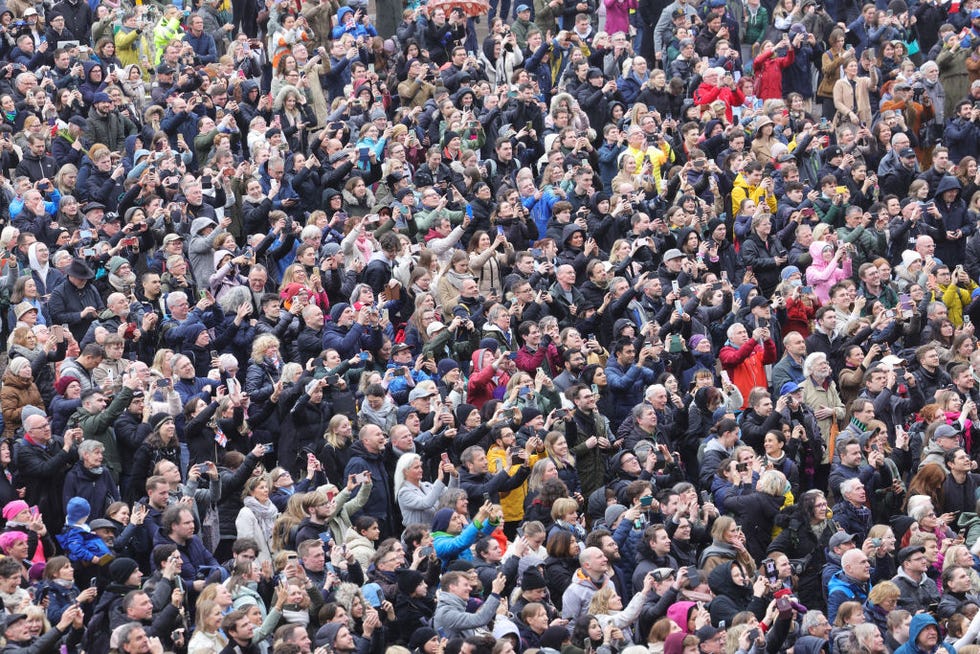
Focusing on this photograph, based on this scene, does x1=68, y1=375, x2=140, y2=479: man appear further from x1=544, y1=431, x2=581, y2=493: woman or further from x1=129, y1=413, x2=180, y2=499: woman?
x1=544, y1=431, x2=581, y2=493: woman

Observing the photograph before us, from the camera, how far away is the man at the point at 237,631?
12.5 meters

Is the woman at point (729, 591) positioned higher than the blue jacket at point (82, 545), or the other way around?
the blue jacket at point (82, 545)

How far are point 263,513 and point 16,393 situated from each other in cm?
267

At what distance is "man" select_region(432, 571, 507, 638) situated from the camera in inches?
509

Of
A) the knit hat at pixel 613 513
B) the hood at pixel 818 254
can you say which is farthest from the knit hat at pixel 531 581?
the hood at pixel 818 254

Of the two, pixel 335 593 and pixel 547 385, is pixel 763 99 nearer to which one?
pixel 547 385

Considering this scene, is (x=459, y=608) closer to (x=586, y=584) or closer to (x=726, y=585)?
(x=586, y=584)

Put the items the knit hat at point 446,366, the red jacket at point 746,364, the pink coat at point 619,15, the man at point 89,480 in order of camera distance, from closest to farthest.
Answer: the man at point 89,480
the knit hat at point 446,366
the red jacket at point 746,364
the pink coat at point 619,15

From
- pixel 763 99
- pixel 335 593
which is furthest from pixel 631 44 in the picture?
pixel 335 593

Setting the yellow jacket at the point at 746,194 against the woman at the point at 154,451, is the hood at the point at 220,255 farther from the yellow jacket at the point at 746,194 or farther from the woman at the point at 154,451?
the yellow jacket at the point at 746,194

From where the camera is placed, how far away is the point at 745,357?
1728 centimetres

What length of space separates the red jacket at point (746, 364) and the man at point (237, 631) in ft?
19.9

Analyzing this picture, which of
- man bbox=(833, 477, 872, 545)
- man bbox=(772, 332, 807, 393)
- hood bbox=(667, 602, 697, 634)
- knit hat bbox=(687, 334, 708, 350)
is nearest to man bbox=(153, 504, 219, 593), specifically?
hood bbox=(667, 602, 697, 634)

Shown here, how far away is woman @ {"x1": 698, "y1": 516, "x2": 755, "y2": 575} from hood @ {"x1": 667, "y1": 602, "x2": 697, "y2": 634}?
75cm
